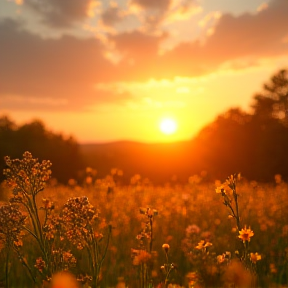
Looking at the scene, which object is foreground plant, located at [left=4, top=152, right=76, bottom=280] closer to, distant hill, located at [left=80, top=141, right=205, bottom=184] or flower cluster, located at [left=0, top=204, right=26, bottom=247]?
flower cluster, located at [left=0, top=204, right=26, bottom=247]

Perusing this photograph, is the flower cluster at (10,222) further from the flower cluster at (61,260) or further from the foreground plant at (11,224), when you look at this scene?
the flower cluster at (61,260)

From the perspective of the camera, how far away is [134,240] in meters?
7.52

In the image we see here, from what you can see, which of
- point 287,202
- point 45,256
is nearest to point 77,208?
point 45,256

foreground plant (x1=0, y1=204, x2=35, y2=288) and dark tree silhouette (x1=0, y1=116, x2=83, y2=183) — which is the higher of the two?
dark tree silhouette (x1=0, y1=116, x2=83, y2=183)

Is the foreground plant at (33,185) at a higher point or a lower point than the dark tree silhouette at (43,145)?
lower

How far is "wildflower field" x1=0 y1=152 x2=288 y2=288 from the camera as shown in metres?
3.26

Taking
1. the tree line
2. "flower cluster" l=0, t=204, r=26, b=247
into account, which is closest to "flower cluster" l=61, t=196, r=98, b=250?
"flower cluster" l=0, t=204, r=26, b=247

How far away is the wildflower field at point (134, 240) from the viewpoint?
3.26m

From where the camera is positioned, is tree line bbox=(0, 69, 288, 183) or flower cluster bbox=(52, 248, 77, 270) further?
tree line bbox=(0, 69, 288, 183)

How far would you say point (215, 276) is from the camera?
9.24 feet

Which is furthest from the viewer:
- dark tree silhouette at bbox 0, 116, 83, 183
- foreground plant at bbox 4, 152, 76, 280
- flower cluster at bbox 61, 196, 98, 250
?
dark tree silhouette at bbox 0, 116, 83, 183

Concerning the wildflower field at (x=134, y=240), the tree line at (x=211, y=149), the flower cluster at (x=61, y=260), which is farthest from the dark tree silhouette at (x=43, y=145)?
the flower cluster at (x=61, y=260)

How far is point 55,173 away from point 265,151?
52.0ft

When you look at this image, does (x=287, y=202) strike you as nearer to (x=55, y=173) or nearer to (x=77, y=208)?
(x=77, y=208)
